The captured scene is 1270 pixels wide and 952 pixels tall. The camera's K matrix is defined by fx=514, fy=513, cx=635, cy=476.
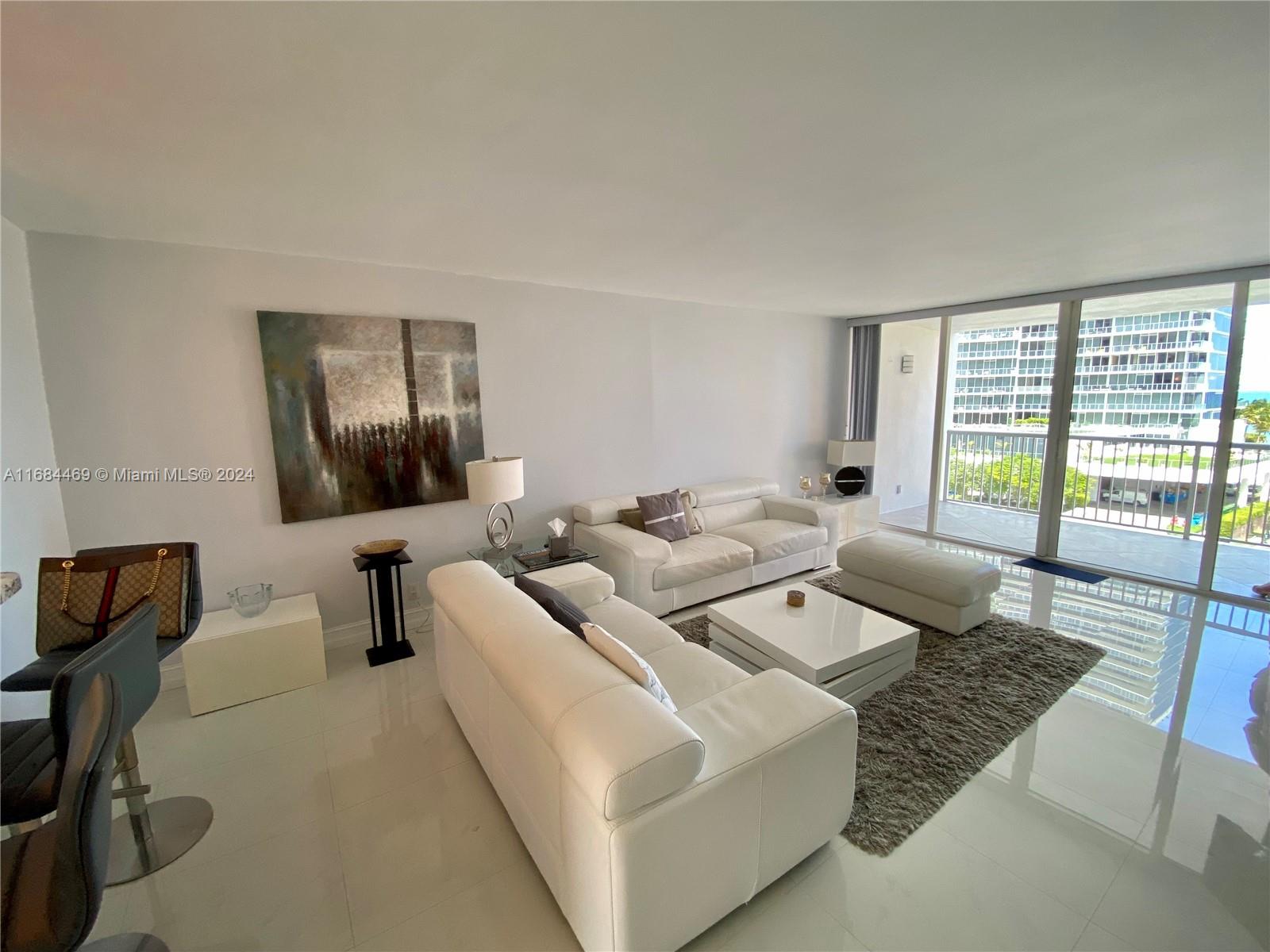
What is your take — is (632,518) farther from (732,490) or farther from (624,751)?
(624,751)

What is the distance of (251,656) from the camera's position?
2.66 m

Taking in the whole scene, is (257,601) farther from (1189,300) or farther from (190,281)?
(1189,300)

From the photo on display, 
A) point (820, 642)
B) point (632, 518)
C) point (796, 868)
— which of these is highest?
point (632, 518)

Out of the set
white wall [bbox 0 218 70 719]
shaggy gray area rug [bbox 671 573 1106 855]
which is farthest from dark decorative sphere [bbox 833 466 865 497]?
white wall [bbox 0 218 70 719]

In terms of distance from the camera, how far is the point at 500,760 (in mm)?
1807

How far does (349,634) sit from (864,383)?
18.3 feet

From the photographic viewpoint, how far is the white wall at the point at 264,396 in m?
2.56

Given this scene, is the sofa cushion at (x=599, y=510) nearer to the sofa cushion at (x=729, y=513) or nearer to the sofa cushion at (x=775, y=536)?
the sofa cushion at (x=729, y=513)

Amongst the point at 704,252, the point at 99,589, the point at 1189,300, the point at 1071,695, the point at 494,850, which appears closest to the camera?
the point at 494,850

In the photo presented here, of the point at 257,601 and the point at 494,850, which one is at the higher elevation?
the point at 257,601

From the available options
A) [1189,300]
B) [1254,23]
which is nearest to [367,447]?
[1254,23]

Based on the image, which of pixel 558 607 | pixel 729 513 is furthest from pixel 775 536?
pixel 558 607

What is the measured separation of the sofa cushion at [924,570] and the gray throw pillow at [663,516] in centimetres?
122

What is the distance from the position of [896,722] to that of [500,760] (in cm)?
180
